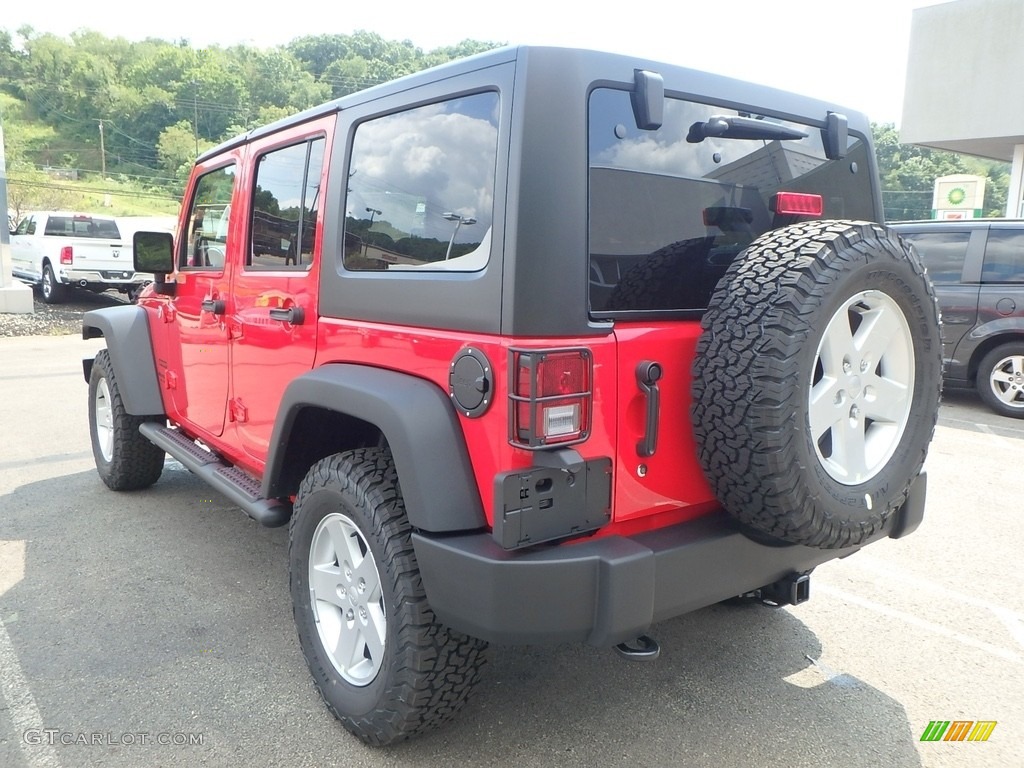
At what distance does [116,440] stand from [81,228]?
1421 cm

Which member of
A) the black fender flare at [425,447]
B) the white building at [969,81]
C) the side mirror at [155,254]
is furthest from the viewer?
the white building at [969,81]

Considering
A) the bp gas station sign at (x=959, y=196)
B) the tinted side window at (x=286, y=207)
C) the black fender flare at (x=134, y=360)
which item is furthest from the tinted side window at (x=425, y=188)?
the bp gas station sign at (x=959, y=196)

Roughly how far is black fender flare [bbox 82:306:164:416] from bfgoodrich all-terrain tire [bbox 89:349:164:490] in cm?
12

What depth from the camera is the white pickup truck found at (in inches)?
605

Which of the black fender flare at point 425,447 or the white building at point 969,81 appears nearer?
the black fender flare at point 425,447

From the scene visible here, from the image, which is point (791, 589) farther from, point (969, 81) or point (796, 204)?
point (969, 81)

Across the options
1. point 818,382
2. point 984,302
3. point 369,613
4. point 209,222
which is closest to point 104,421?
A: point 209,222

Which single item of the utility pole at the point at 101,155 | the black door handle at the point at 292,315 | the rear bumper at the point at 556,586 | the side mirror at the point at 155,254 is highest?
the utility pole at the point at 101,155

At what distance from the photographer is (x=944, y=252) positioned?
7.89m

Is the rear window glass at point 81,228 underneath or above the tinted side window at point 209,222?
above

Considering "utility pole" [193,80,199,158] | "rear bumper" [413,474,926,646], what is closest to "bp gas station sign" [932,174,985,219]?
"rear bumper" [413,474,926,646]

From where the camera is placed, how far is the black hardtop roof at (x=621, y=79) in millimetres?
2016

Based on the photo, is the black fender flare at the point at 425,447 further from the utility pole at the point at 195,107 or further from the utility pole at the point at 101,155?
the utility pole at the point at 101,155

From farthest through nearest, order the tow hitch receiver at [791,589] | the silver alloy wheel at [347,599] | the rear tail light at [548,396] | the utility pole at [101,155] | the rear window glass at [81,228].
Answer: the utility pole at [101,155] → the rear window glass at [81,228] → the tow hitch receiver at [791,589] → the silver alloy wheel at [347,599] → the rear tail light at [548,396]
